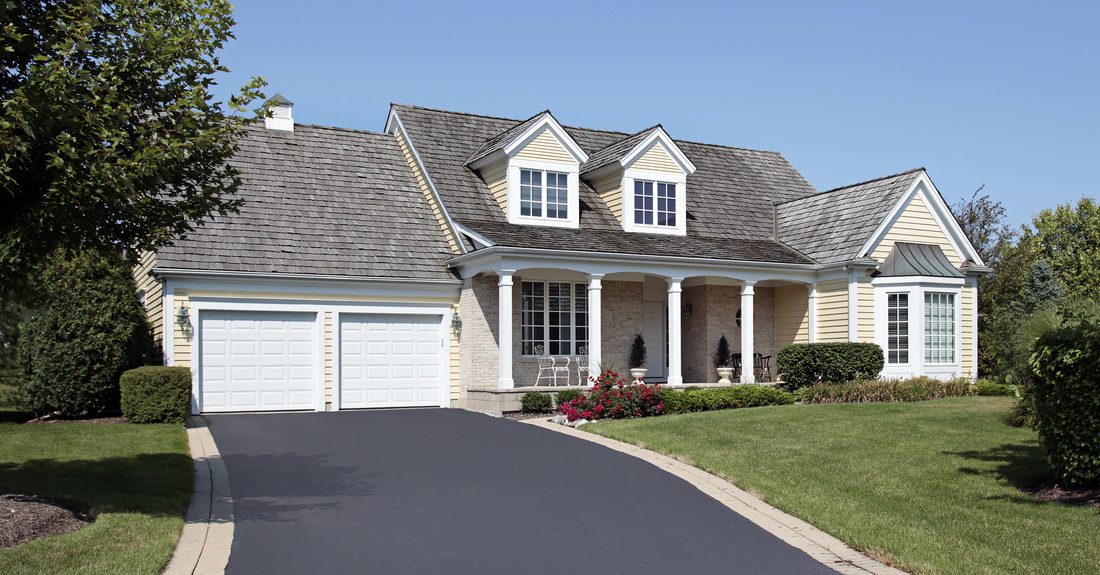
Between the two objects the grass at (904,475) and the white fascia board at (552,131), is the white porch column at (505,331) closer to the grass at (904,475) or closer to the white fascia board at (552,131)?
the grass at (904,475)

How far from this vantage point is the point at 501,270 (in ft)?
66.0

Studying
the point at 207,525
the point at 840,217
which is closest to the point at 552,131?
the point at 840,217

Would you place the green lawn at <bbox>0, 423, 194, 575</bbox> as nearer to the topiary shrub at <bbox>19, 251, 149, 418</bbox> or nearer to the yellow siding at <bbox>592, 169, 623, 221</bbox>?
the topiary shrub at <bbox>19, 251, 149, 418</bbox>

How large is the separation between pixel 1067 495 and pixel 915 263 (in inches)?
540

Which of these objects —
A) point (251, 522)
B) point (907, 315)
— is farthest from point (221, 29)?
point (907, 315)

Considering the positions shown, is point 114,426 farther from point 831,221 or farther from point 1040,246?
point 1040,246

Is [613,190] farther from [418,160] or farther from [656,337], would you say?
[418,160]

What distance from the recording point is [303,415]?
19781 millimetres

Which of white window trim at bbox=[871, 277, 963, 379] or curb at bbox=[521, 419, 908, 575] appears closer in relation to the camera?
curb at bbox=[521, 419, 908, 575]

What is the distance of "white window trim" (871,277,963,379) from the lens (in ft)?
74.4

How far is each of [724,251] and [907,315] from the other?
454cm

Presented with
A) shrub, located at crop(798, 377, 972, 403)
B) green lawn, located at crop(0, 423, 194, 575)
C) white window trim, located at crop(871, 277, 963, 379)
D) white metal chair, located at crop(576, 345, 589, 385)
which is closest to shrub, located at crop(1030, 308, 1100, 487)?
green lawn, located at crop(0, 423, 194, 575)

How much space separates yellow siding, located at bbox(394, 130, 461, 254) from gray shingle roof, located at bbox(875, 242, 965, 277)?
1017cm

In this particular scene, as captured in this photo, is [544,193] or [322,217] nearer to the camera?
[322,217]
